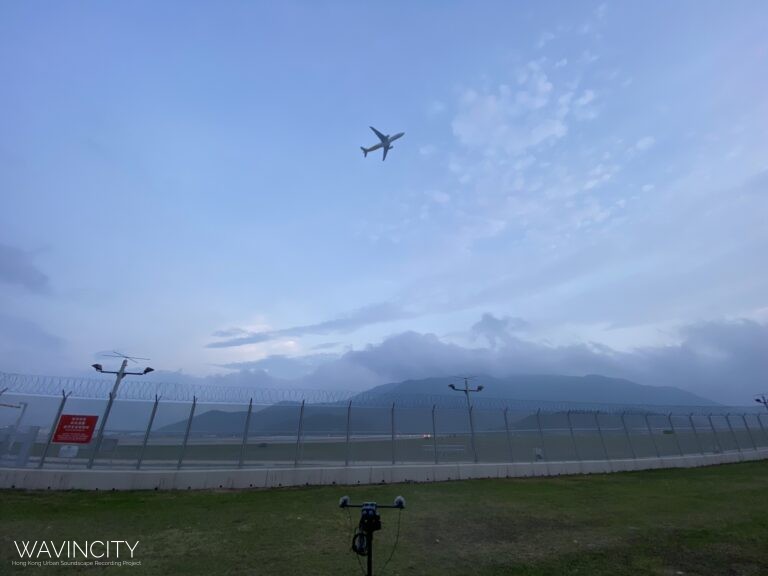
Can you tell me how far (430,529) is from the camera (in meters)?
8.70

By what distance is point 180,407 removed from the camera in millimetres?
13648

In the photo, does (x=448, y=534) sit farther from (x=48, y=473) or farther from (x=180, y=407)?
(x=48, y=473)

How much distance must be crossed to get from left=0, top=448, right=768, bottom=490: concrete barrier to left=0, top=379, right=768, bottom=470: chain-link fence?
49cm

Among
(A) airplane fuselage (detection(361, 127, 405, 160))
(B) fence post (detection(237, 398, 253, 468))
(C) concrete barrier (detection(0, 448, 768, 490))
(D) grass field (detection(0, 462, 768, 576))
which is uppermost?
(A) airplane fuselage (detection(361, 127, 405, 160))

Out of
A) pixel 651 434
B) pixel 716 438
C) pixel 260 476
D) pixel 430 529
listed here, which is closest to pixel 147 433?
pixel 260 476

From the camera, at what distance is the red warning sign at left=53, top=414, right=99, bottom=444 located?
512 inches

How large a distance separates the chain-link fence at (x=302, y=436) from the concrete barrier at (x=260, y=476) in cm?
49

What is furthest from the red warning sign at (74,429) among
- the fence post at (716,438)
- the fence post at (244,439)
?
the fence post at (716,438)

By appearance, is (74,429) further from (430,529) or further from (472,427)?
(472,427)

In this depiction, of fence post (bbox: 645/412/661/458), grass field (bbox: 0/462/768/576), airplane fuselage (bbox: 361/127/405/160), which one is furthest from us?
airplane fuselage (bbox: 361/127/405/160)

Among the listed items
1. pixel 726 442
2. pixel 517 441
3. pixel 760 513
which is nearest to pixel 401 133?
pixel 517 441

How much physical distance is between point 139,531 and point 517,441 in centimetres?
1580

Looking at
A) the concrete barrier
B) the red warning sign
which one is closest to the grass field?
the concrete barrier

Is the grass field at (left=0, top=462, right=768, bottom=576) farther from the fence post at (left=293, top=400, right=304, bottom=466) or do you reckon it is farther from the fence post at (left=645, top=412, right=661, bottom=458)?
the fence post at (left=645, top=412, right=661, bottom=458)
